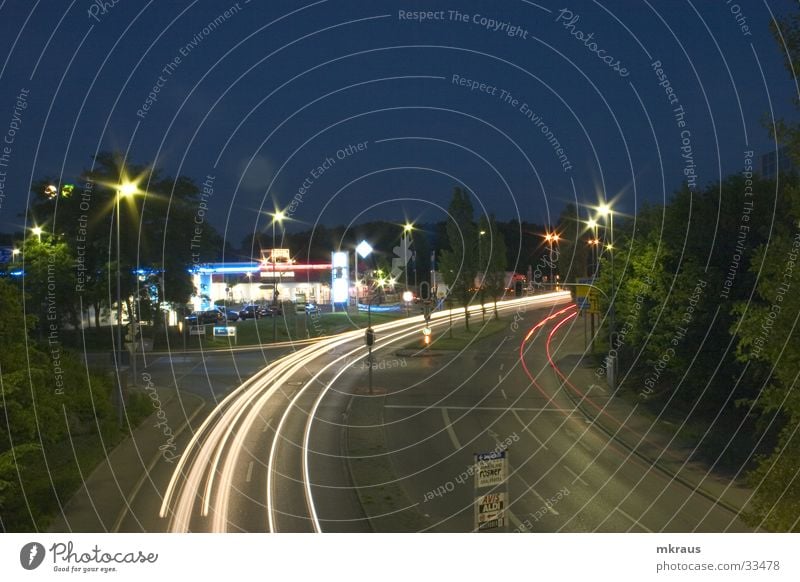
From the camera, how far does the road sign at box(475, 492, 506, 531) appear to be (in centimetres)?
850

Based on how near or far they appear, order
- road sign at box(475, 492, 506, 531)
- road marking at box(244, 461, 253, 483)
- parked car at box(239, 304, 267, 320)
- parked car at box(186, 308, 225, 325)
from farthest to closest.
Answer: parked car at box(239, 304, 267, 320) < parked car at box(186, 308, 225, 325) < road marking at box(244, 461, 253, 483) < road sign at box(475, 492, 506, 531)

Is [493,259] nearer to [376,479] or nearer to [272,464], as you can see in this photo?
[272,464]

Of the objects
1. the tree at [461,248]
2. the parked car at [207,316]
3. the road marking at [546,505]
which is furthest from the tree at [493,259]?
the road marking at [546,505]

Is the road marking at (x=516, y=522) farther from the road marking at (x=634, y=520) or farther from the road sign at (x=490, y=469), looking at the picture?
the road sign at (x=490, y=469)

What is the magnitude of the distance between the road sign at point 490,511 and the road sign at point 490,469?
14 cm

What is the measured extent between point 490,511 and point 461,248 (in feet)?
136

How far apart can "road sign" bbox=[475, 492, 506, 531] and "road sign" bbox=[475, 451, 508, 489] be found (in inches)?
5.5

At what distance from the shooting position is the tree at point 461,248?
49875 mm

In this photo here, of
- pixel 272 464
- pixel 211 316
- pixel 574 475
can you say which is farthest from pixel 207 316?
pixel 574 475

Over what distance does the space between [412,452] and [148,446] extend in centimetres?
654

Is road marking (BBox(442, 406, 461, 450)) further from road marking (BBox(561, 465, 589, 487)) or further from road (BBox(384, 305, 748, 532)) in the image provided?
road marking (BBox(561, 465, 589, 487))

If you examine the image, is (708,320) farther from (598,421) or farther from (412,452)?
(412,452)

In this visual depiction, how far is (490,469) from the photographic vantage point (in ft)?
28.7

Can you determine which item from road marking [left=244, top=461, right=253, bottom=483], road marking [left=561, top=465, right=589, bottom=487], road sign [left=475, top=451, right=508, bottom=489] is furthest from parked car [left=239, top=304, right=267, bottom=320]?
road sign [left=475, top=451, right=508, bottom=489]
